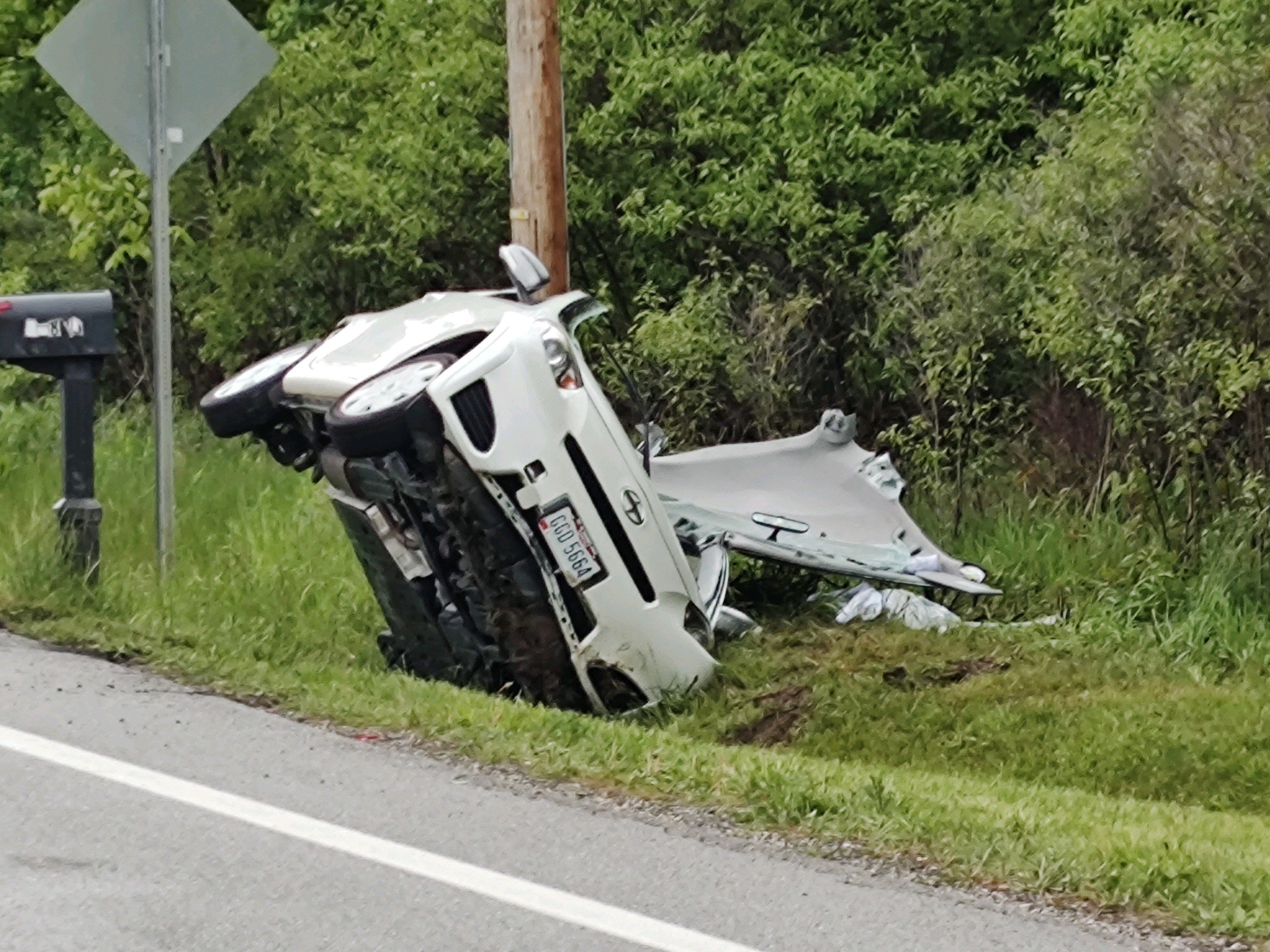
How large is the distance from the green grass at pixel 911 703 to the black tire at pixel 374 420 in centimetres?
89

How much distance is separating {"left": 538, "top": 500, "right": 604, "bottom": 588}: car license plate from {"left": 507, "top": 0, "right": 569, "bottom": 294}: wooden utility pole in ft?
8.95

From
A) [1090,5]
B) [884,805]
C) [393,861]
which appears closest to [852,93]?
[1090,5]

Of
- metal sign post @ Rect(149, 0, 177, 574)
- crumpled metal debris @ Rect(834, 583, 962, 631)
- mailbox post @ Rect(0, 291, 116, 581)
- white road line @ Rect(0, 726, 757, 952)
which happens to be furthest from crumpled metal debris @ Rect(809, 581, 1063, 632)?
Answer: white road line @ Rect(0, 726, 757, 952)

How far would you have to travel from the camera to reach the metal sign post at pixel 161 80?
9.05m

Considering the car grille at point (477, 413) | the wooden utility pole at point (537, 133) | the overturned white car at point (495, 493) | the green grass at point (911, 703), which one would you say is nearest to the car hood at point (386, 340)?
the overturned white car at point (495, 493)

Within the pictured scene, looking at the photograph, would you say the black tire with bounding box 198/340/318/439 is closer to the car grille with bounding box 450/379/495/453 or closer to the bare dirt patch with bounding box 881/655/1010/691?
the car grille with bounding box 450/379/495/453

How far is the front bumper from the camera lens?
7848 millimetres

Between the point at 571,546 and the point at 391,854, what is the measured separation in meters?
2.94

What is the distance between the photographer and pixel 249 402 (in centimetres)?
848

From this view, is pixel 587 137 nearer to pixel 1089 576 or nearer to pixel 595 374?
pixel 595 374

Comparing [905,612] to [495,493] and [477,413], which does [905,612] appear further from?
[477,413]

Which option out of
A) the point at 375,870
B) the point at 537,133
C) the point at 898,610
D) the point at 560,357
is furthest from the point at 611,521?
the point at 375,870

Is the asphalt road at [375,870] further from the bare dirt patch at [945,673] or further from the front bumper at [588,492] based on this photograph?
the bare dirt patch at [945,673]

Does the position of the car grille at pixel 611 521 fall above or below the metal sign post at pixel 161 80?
below
